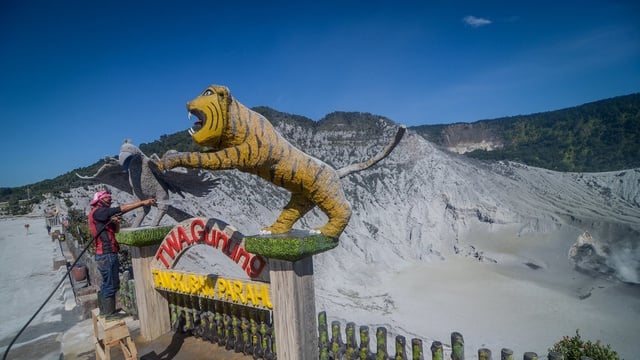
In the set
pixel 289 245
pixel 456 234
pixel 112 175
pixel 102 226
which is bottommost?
pixel 456 234

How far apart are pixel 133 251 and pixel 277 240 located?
10.5 ft

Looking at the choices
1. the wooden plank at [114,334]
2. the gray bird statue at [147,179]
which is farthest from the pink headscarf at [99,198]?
the wooden plank at [114,334]

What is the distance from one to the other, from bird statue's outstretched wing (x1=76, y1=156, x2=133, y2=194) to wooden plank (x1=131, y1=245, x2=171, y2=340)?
1.03 meters

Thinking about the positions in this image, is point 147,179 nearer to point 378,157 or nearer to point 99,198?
point 99,198

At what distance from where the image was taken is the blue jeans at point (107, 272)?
15.2ft

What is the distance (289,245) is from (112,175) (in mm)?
3565

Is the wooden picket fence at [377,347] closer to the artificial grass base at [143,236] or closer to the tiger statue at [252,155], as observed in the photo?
the tiger statue at [252,155]

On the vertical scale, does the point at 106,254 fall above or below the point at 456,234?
above

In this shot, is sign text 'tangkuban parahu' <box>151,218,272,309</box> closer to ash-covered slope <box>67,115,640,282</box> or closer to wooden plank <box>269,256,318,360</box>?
wooden plank <box>269,256,318,360</box>

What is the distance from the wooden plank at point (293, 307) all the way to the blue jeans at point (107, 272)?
87.0 inches

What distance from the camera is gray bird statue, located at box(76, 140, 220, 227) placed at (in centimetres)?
525

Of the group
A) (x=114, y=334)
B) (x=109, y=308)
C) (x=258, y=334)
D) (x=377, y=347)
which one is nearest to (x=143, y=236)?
(x=109, y=308)

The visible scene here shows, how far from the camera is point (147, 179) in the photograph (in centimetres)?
534

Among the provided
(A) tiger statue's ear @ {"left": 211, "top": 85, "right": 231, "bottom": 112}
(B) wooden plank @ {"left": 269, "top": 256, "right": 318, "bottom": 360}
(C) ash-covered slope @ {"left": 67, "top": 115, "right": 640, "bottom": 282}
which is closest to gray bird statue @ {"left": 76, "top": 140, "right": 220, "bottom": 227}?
(A) tiger statue's ear @ {"left": 211, "top": 85, "right": 231, "bottom": 112}
